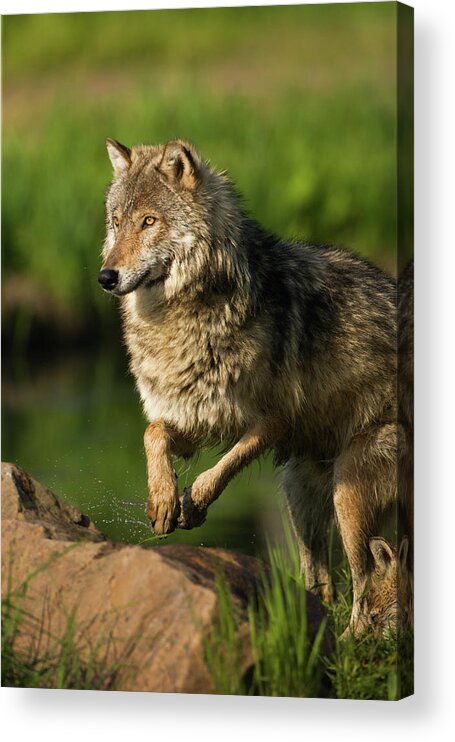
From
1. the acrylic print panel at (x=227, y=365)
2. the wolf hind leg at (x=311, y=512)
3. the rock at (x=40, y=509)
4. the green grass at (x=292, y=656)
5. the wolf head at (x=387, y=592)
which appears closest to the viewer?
the green grass at (x=292, y=656)

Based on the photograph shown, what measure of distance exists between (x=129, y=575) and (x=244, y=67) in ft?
8.15

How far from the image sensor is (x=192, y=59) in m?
6.93

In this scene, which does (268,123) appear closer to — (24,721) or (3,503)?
(3,503)

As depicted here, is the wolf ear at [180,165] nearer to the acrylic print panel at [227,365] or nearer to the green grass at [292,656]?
the acrylic print panel at [227,365]

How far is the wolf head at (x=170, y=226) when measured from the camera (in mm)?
6426

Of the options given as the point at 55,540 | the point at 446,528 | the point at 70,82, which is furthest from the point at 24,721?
the point at 70,82

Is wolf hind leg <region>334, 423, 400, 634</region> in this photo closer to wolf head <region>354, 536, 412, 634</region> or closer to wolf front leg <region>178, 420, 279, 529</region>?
wolf head <region>354, 536, 412, 634</region>

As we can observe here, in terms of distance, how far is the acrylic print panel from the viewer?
6.12 meters

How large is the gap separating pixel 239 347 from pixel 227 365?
0.10m

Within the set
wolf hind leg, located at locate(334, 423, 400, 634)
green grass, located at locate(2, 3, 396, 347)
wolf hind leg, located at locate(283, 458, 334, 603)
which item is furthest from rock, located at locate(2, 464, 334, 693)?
green grass, located at locate(2, 3, 396, 347)

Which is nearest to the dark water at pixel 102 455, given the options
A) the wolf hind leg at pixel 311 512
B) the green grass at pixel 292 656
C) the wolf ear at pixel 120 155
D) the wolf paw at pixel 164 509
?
the wolf hind leg at pixel 311 512

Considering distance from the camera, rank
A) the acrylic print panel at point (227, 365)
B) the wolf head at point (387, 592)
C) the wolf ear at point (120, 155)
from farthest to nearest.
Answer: the wolf ear at point (120, 155) < the wolf head at point (387, 592) < the acrylic print panel at point (227, 365)

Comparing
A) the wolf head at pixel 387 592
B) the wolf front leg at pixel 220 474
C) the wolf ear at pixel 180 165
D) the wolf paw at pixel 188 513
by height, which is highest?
the wolf ear at pixel 180 165

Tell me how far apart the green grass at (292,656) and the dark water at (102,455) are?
77cm
